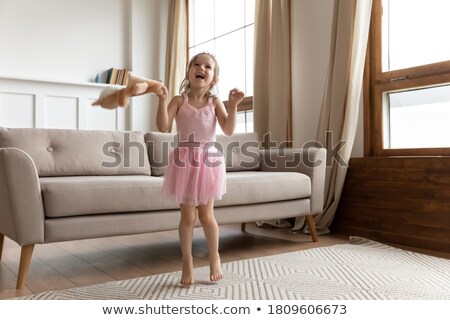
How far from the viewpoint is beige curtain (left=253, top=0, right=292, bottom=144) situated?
3271 mm

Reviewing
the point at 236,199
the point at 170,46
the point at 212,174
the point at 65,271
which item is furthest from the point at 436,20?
the point at 170,46

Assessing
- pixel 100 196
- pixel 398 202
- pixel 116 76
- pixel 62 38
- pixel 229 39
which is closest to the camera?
pixel 100 196

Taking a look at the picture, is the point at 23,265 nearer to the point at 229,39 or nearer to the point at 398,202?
the point at 398,202

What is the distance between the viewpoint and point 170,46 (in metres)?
4.88

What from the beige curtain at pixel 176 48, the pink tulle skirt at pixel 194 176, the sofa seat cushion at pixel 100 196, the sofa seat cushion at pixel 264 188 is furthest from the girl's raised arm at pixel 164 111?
the beige curtain at pixel 176 48

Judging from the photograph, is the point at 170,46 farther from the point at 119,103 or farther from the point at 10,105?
the point at 119,103

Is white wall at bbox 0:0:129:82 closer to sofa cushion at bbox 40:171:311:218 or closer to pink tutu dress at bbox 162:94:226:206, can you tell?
sofa cushion at bbox 40:171:311:218

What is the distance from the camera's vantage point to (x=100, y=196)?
75.0 inches

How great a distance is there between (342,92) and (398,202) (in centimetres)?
78

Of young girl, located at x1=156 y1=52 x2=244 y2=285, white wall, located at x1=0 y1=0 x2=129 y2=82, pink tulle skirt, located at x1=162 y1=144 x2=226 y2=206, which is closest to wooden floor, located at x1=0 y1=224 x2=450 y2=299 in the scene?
young girl, located at x1=156 y1=52 x2=244 y2=285

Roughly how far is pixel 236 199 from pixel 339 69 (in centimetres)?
118

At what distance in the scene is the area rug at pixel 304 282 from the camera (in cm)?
156

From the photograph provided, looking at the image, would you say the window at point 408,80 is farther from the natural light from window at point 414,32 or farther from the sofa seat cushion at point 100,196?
the sofa seat cushion at point 100,196

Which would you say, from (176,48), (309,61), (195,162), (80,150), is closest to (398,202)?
(309,61)
